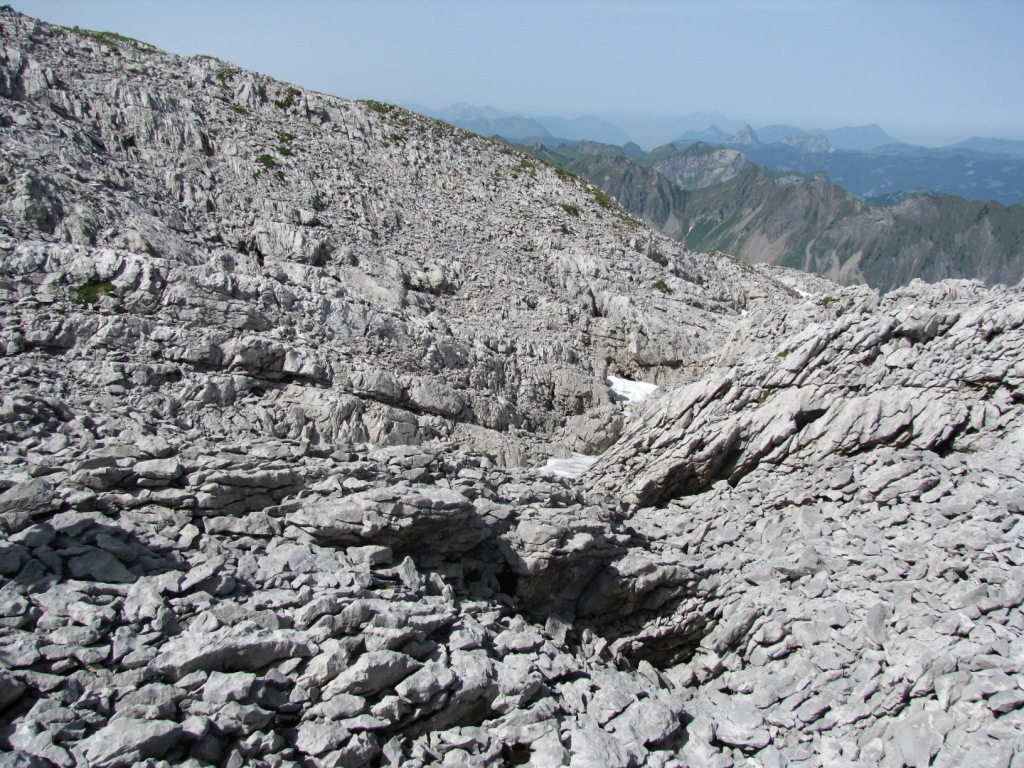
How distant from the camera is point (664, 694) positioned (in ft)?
53.3

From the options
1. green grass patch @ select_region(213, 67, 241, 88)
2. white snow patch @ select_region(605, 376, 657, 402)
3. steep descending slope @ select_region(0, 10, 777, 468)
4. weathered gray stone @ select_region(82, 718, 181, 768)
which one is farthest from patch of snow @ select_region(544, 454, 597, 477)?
green grass patch @ select_region(213, 67, 241, 88)

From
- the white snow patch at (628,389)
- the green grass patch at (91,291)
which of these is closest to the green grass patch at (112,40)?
the green grass patch at (91,291)

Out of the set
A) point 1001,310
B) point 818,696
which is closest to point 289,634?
point 818,696

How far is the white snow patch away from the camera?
42062 mm

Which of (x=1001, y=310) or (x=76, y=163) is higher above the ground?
(x=76, y=163)

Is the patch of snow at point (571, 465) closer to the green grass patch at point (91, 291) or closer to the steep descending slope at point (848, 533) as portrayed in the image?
the steep descending slope at point (848, 533)

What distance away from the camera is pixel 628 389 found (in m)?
43.9

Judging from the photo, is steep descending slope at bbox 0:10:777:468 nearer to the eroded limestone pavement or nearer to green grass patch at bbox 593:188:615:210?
the eroded limestone pavement

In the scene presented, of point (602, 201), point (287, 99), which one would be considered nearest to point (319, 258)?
point (287, 99)

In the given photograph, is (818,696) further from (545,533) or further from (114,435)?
(114,435)

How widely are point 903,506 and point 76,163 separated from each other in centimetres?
Result: 4919

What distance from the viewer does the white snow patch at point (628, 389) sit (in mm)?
42062

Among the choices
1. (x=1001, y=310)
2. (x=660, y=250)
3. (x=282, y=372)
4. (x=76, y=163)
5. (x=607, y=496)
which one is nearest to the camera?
(x=1001, y=310)

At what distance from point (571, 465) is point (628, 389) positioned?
40.4 feet
